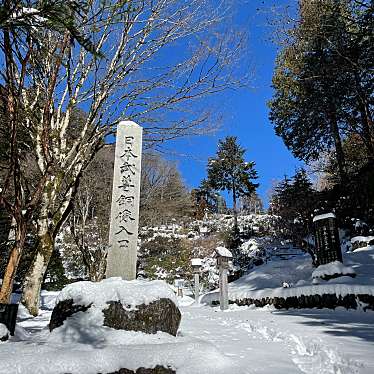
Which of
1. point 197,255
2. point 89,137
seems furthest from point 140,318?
point 197,255

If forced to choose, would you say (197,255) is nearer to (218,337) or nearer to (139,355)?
(218,337)

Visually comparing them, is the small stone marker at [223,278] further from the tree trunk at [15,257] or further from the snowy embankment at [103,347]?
the tree trunk at [15,257]

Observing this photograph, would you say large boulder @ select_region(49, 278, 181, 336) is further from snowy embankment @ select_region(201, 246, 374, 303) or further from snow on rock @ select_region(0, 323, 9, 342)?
snowy embankment @ select_region(201, 246, 374, 303)

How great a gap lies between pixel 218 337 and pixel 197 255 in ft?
69.0

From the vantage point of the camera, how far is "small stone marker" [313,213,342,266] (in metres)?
10.8

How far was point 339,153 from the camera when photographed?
16.9 metres

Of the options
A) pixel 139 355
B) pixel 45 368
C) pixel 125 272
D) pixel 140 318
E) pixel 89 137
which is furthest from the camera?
pixel 89 137

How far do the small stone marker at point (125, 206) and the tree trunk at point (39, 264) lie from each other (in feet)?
5.96

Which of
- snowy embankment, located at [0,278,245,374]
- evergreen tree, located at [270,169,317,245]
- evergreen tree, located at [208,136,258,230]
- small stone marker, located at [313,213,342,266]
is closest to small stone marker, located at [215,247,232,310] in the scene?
small stone marker, located at [313,213,342,266]

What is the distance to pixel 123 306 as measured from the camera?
3.89 meters

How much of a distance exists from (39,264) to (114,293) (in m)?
3.12

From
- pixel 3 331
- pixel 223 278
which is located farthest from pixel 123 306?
pixel 223 278

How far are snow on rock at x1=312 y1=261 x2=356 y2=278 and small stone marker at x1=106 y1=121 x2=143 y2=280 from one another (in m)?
7.44

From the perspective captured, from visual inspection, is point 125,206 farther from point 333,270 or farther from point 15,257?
point 333,270
